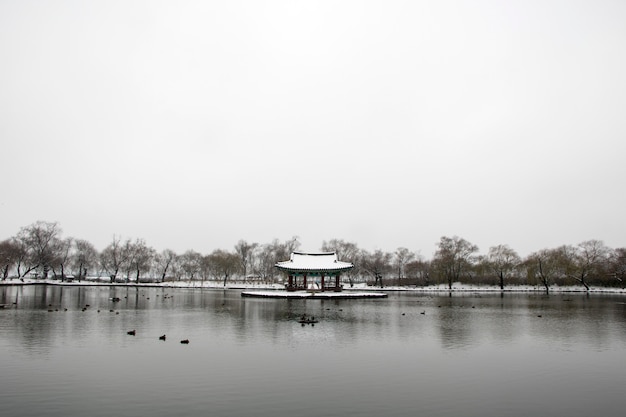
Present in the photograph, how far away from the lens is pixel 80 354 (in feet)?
47.6

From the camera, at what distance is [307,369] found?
13070 mm

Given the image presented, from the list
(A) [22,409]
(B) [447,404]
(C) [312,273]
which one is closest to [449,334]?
(B) [447,404]

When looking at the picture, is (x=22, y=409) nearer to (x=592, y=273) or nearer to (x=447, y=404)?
(x=447, y=404)

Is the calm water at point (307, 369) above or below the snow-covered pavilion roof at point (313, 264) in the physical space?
below

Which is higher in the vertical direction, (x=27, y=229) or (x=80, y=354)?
(x=27, y=229)

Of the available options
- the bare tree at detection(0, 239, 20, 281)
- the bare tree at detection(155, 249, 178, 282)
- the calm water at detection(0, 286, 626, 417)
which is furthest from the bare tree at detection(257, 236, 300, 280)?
the calm water at detection(0, 286, 626, 417)

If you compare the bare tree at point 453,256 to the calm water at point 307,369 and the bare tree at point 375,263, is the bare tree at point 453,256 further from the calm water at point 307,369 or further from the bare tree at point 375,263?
the calm water at point 307,369

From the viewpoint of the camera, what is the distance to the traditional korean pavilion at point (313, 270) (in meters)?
55.4

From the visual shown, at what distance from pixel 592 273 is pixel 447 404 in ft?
260

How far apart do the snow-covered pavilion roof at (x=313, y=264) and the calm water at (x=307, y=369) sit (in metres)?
31.9

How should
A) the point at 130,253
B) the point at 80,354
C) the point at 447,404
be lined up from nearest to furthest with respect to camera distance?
the point at 447,404
the point at 80,354
the point at 130,253

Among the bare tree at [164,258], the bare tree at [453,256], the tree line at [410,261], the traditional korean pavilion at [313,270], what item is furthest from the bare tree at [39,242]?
the bare tree at [453,256]

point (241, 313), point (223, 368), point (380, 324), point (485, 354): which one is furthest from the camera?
point (241, 313)

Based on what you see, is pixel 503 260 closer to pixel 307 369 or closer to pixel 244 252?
pixel 244 252
